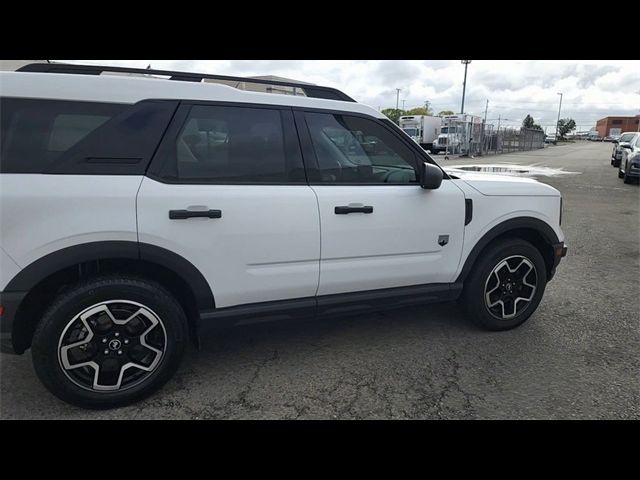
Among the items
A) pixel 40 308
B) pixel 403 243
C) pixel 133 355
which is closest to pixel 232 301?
pixel 133 355

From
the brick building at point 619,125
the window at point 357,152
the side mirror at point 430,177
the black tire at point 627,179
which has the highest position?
the brick building at point 619,125

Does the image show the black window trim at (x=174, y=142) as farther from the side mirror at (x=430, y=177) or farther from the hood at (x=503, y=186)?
the hood at (x=503, y=186)

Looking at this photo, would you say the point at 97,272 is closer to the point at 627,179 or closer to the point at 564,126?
the point at 627,179

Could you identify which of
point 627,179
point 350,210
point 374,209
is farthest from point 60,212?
point 627,179

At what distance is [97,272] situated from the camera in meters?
2.58

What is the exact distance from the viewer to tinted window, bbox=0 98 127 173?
7.68ft

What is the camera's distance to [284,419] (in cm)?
256

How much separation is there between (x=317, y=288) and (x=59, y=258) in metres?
1.55

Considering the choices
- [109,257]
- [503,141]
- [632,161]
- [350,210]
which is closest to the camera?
[109,257]

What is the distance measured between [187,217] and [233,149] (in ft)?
1.83

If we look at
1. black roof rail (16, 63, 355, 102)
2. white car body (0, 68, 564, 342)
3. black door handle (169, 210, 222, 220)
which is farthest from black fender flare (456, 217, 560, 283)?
black door handle (169, 210, 222, 220)

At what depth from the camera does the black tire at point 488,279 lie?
3559mm

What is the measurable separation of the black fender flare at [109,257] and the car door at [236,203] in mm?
46

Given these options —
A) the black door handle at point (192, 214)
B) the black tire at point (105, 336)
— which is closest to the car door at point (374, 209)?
the black door handle at point (192, 214)
